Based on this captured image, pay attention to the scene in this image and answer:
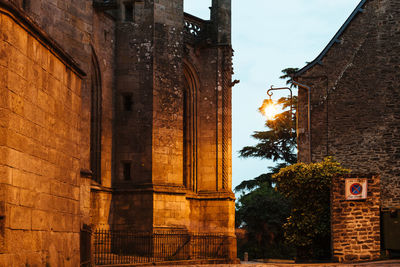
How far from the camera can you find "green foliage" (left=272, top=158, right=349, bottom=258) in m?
19.2

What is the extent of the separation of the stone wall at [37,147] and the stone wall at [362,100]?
17.3m

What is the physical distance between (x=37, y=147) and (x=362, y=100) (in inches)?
779

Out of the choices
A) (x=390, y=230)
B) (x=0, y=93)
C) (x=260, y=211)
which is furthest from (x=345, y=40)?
(x=0, y=93)

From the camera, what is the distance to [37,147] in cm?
836

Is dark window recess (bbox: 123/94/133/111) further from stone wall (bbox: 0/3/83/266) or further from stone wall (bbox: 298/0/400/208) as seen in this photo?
stone wall (bbox: 0/3/83/266)

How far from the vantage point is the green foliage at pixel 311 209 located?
63.0 ft

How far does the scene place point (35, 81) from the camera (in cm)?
829

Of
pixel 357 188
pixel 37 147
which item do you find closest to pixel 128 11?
pixel 357 188

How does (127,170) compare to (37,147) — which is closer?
(37,147)

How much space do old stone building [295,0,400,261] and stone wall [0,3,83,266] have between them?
674 inches

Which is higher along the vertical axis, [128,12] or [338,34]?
[128,12]

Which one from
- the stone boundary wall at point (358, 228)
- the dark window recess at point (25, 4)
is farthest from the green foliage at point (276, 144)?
the dark window recess at point (25, 4)

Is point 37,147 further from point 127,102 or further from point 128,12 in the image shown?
point 128,12

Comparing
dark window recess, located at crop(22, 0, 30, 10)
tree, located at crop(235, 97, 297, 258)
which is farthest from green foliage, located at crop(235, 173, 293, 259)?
dark window recess, located at crop(22, 0, 30, 10)
